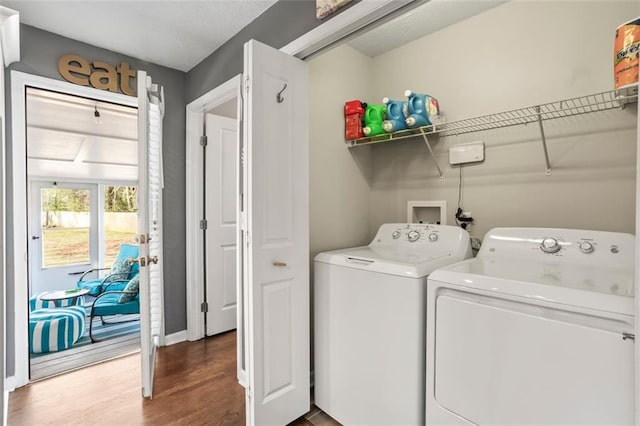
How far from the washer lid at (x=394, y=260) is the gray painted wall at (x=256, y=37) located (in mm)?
1239

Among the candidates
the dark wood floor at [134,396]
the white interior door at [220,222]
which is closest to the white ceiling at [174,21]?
the white interior door at [220,222]

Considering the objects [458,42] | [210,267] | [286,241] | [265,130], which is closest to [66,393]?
[210,267]

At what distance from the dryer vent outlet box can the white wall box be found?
30cm

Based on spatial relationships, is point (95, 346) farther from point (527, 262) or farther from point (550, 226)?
point (550, 226)

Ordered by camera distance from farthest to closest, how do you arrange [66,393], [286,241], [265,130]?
[66,393], [286,241], [265,130]

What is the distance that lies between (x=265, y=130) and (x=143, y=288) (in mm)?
1263

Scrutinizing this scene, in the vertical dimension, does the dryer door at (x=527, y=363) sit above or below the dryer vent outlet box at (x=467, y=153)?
below

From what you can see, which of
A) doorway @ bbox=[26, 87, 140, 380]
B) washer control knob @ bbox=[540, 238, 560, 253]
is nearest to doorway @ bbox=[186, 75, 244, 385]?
doorway @ bbox=[26, 87, 140, 380]

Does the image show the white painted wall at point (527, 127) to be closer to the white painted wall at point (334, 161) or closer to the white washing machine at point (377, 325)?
the white painted wall at point (334, 161)

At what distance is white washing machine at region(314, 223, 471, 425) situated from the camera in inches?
56.2

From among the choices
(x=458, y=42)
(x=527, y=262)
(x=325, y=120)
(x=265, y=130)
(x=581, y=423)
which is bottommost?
(x=581, y=423)

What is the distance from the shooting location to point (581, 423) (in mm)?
1008

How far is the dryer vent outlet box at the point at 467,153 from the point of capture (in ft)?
6.48

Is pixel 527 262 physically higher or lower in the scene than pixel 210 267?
higher
